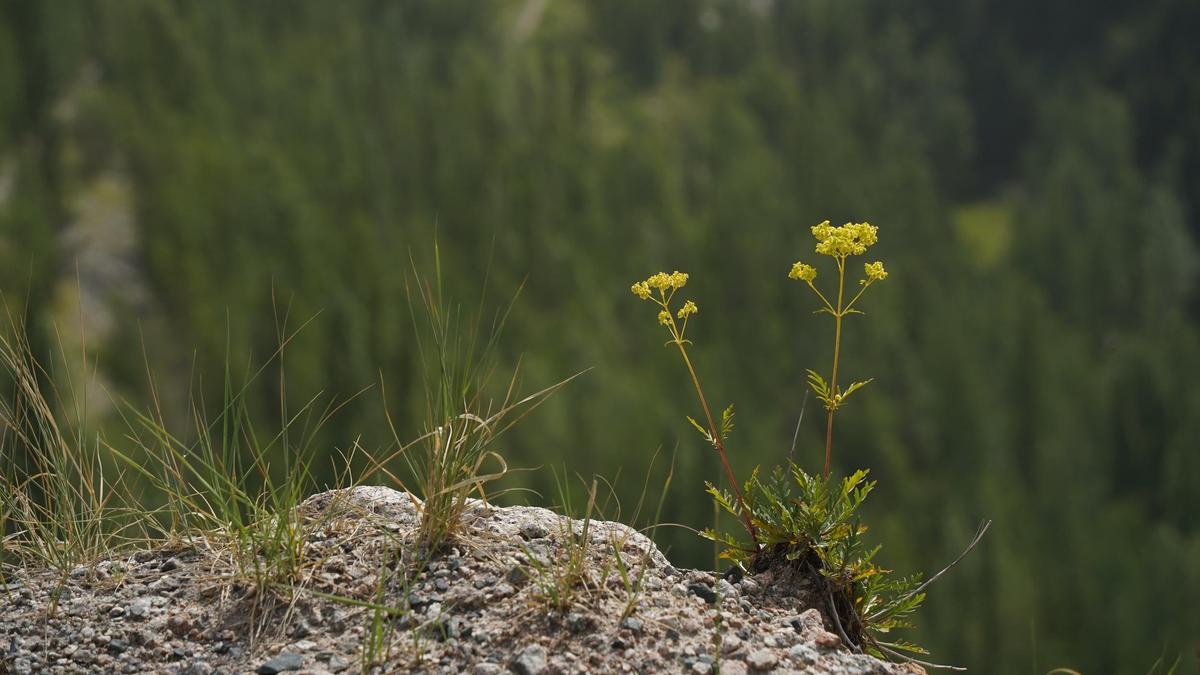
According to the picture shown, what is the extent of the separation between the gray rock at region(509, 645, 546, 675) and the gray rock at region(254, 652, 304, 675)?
764 mm

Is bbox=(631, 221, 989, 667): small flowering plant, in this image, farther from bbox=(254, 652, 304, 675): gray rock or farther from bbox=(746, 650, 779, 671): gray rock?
bbox=(254, 652, 304, 675): gray rock

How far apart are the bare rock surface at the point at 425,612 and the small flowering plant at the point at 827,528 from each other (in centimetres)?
13

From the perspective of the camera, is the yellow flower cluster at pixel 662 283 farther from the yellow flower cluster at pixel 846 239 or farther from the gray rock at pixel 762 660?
the gray rock at pixel 762 660

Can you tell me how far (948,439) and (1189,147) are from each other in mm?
58853

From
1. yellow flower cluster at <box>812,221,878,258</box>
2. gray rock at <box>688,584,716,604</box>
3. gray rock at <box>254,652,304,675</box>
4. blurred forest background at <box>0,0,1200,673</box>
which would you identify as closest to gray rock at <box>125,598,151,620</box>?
gray rock at <box>254,652,304,675</box>

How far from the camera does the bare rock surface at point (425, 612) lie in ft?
14.0

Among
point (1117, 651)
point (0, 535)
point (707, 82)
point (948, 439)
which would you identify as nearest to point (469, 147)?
point (707, 82)

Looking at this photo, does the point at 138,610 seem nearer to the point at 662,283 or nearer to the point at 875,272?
the point at 662,283

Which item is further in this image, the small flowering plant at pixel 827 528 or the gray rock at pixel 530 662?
the small flowering plant at pixel 827 528

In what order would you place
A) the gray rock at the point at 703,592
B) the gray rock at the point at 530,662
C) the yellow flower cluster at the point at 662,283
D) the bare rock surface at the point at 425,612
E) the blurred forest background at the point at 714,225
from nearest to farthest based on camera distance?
the gray rock at the point at 530,662
the bare rock surface at the point at 425,612
the gray rock at the point at 703,592
the yellow flower cluster at the point at 662,283
the blurred forest background at the point at 714,225

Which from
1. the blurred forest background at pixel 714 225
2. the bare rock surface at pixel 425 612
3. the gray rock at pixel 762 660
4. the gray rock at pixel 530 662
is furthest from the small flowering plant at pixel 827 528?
the blurred forest background at pixel 714 225

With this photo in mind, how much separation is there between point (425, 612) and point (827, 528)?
1596 mm

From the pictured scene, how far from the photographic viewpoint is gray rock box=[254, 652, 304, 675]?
428cm

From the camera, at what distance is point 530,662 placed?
13.6 feet
